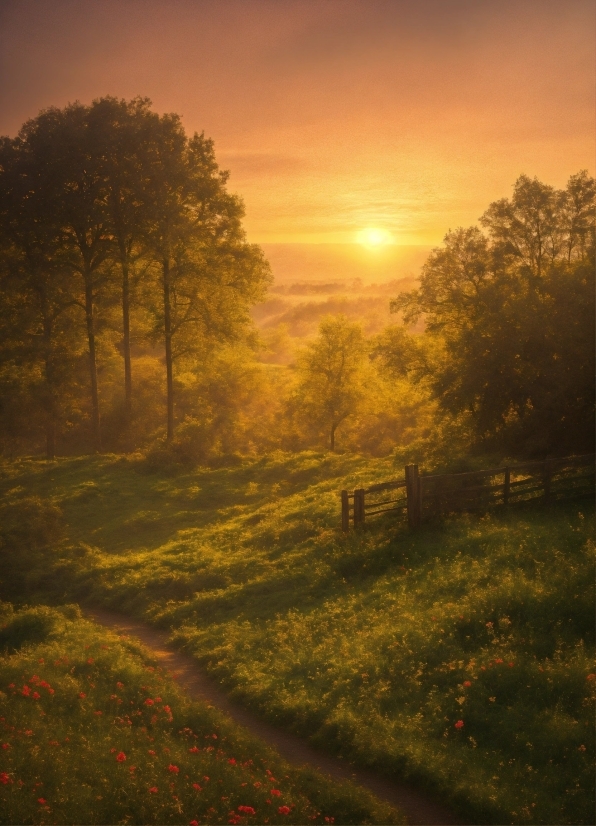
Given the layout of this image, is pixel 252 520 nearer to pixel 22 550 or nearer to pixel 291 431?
pixel 22 550

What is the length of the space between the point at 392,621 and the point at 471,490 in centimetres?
749

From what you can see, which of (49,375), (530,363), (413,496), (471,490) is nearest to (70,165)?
(49,375)

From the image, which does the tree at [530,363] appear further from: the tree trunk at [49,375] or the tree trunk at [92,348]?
the tree trunk at [49,375]

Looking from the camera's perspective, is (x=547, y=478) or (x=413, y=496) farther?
(x=547, y=478)

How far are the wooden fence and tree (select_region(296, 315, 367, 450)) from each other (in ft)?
99.2

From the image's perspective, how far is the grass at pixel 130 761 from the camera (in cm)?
962

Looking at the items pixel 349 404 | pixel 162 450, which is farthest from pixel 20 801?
pixel 349 404

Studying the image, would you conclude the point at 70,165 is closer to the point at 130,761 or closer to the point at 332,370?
the point at 332,370

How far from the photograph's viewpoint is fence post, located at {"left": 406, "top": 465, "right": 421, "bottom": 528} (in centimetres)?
2175

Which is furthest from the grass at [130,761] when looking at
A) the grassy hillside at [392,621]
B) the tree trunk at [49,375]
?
the tree trunk at [49,375]

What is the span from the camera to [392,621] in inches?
646

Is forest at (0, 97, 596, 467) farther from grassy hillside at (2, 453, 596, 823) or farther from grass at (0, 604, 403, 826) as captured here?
grass at (0, 604, 403, 826)

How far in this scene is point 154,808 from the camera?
9.70 m

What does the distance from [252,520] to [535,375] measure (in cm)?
1345
